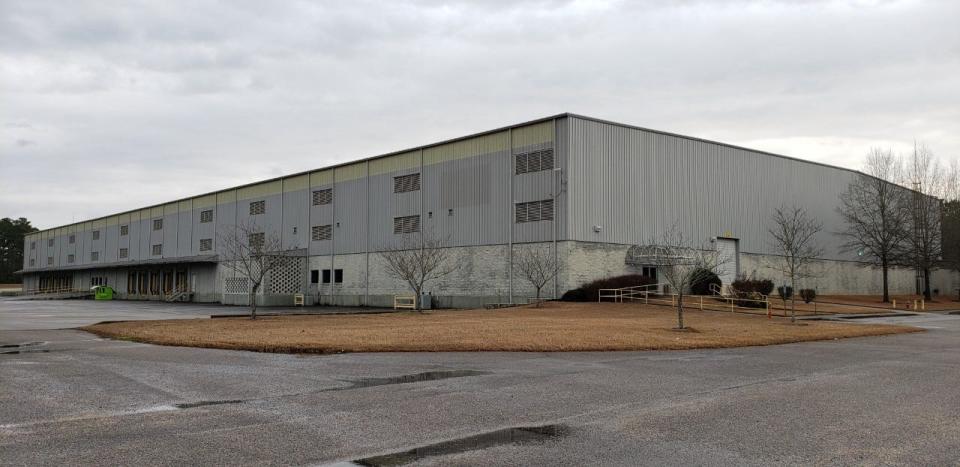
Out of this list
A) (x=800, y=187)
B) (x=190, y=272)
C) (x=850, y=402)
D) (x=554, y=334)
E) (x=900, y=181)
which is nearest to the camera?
(x=850, y=402)

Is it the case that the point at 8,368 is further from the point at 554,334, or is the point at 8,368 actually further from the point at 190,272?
the point at 190,272

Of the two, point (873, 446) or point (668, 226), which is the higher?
point (668, 226)

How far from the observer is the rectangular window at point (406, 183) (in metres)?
46.3

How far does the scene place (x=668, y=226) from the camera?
4272 cm

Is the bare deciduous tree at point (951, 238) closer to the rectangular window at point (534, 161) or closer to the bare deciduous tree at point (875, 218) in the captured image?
the bare deciduous tree at point (875, 218)

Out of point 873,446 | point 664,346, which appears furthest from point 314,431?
point 664,346

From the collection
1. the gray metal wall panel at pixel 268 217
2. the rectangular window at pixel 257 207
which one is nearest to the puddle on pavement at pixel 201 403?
the gray metal wall panel at pixel 268 217

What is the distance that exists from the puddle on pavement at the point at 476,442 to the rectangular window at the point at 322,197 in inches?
1834

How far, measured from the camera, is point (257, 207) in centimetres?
5947

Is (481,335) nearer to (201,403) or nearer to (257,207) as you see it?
(201,403)

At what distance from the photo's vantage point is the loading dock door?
46.2m

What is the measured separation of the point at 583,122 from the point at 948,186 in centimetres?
4067

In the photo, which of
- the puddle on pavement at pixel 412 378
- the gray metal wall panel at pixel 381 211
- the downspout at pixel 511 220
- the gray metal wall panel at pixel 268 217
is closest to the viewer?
the puddle on pavement at pixel 412 378

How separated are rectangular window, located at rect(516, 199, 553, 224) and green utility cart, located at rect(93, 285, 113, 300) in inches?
2017
